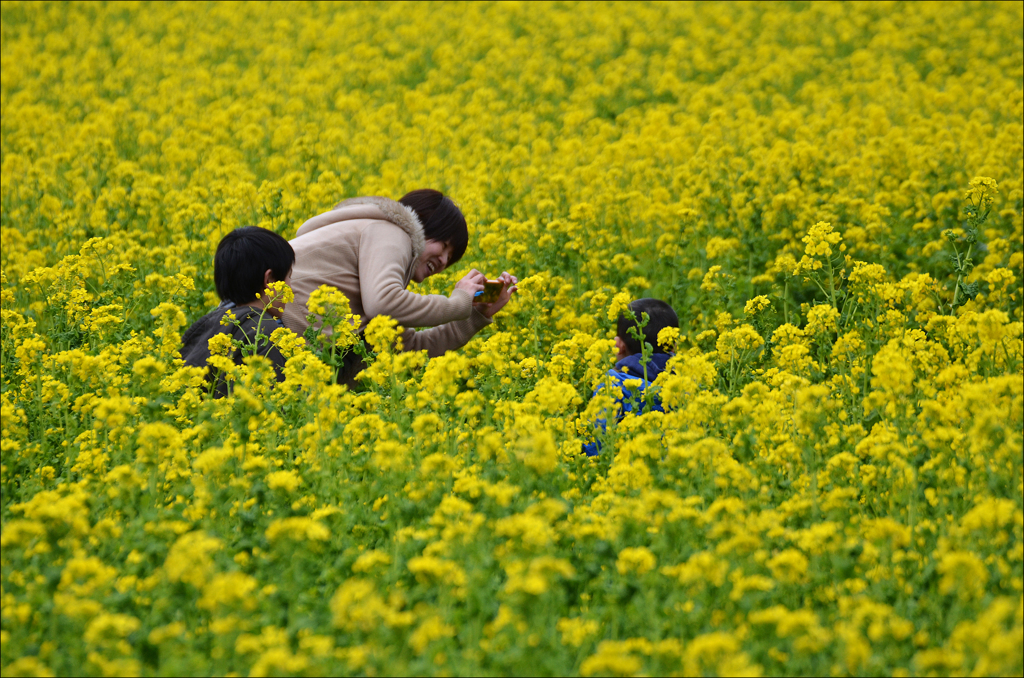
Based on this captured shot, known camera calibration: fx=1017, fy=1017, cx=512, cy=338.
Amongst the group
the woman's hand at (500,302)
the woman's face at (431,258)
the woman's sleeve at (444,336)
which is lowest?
the woman's sleeve at (444,336)

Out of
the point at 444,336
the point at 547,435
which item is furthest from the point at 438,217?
the point at 547,435

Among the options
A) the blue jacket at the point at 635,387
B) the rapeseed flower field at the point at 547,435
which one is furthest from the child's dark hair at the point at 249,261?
the blue jacket at the point at 635,387

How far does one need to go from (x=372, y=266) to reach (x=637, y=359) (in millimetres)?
1443

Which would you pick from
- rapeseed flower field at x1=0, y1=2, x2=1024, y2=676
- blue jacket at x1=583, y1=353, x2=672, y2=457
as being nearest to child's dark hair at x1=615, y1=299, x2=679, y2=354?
blue jacket at x1=583, y1=353, x2=672, y2=457

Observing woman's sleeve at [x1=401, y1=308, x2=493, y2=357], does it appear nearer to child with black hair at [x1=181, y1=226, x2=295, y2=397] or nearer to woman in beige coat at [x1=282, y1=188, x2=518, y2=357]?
woman in beige coat at [x1=282, y1=188, x2=518, y2=357]

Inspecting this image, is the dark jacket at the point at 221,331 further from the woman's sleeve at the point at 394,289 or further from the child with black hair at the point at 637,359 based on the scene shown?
the child with black hair at the point at 637,359

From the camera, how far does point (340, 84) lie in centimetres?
1442

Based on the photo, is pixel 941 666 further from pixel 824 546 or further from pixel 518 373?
pixel 518 373

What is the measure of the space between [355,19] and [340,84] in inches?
173

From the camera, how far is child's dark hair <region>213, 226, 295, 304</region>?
15.8ft

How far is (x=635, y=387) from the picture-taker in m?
4.47

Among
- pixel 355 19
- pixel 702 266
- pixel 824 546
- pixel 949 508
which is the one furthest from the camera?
pixel 355 19

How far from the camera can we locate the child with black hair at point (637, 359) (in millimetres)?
4621

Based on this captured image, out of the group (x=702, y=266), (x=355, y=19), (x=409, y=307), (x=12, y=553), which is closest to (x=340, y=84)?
(x=355, y=19)
